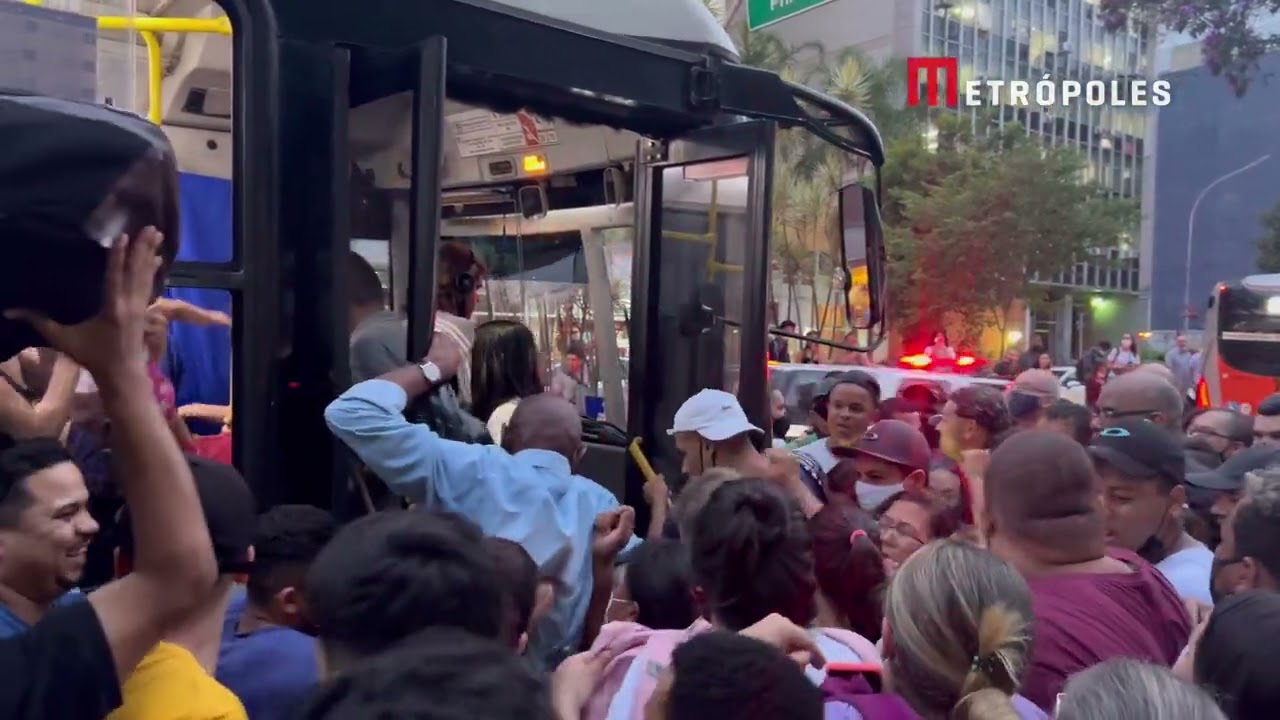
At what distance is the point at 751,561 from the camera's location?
2.52 metres

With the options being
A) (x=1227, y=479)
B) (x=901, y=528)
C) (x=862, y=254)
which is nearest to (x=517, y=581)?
(x=901, y=528)

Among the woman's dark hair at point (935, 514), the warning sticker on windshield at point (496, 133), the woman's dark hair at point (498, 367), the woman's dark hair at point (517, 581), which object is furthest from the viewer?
the warning sticker on windshield at point (496, 133)

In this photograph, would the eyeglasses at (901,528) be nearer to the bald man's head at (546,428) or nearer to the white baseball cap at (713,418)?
the white baseball cap at (713,418)

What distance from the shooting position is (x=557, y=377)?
5.48 meters

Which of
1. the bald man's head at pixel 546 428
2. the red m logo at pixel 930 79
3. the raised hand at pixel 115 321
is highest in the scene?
the red m logo at pixel 930 79

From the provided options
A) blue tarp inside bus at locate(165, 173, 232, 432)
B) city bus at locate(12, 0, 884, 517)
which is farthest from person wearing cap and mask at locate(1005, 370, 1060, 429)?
blue tarp inside bus at locate(165, 173, 232, 432)

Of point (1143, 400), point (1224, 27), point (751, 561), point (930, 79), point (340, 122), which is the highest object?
point (930, 79)

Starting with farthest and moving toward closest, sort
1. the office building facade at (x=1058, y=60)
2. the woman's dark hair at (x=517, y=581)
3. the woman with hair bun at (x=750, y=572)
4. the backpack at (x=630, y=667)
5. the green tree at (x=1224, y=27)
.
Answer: the office building facade at (x=1058, y=60)
the green tree at (x=1224, y=27)
the woman with hair bun at (x=750, y=572)
the woman's dark hair at (x=517, y=581)
the backpack at (x=630, y=667)

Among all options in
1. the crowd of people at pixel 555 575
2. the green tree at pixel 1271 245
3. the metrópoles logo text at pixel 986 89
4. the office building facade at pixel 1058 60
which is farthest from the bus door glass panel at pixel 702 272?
the green tree at pixel 1271 245

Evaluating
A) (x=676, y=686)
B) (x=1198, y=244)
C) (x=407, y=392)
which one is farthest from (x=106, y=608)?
(x=1198, y=244)

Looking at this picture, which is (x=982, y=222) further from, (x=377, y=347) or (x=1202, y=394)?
(x=377, y=347)

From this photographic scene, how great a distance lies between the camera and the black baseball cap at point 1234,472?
4.19 meters

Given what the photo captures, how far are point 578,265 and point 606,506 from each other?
6.77 feet

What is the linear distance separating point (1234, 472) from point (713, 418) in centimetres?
186
